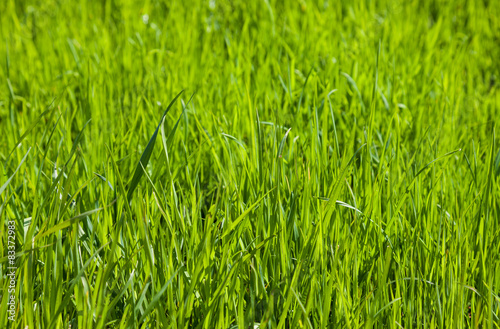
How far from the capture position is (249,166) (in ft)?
4.11

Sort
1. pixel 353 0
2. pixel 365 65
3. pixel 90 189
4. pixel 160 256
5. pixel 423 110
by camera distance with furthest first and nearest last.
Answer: pixel 353 0 < pixel 365 65 < pixel 423 110 < pixel 90 189 < pixel 160 256

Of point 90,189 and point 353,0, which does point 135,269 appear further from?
point 353,0

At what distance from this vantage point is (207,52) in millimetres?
2371

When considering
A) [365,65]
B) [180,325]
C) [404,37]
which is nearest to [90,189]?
[180,325]

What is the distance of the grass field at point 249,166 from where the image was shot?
0.94m

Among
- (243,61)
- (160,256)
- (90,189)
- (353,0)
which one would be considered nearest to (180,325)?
(160,256)

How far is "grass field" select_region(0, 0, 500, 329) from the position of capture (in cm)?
94

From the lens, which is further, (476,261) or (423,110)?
(423,110)

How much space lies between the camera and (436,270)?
1.02m

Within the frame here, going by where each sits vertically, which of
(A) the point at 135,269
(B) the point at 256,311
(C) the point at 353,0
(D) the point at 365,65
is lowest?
(B) the point at 256,311

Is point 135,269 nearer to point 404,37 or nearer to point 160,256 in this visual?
point 160,256

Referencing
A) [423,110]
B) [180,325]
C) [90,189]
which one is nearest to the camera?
[180,325]

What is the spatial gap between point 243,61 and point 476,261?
4.86 ft

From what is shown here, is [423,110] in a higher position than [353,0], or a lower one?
lower
